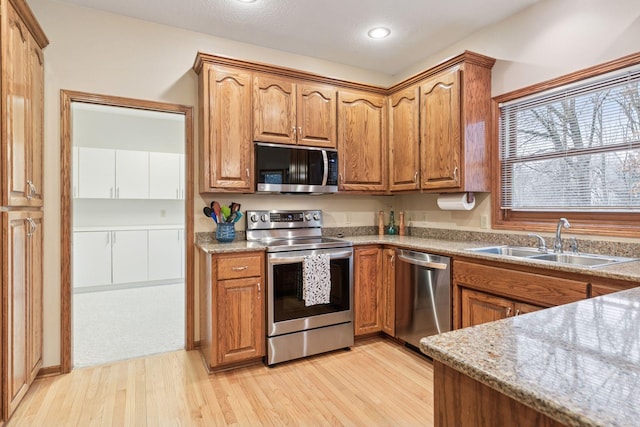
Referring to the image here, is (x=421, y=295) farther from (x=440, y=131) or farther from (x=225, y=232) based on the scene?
(x=225, y=232)

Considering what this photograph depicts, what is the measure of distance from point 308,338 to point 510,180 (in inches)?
79.9

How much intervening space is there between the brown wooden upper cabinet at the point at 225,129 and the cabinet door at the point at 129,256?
2856 mm

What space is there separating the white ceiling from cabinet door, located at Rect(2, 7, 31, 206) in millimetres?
792

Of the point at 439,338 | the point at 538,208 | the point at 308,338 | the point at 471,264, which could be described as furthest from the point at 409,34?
A: the point at 439,338

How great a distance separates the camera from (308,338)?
2.74 metres

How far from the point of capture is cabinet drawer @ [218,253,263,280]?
8.10ft

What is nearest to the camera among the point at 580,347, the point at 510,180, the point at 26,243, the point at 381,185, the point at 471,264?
the point at 580,347

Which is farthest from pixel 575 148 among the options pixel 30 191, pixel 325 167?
pixel 30 191

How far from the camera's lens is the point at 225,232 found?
287cm

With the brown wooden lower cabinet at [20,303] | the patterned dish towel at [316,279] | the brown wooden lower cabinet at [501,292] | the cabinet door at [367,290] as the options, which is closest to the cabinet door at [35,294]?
the brown wooden lower cabinet at [20,303]

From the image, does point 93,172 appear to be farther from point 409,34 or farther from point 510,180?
point 510,180

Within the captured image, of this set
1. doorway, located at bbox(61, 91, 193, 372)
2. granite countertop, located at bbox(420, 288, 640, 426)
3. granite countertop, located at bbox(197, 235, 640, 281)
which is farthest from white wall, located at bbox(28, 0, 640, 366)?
granite countertop, located at bbox(420, 288, 640, 426)

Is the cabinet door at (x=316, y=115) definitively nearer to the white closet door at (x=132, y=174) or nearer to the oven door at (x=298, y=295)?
the oven door at (x=298, y=295)

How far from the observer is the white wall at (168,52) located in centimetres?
222
